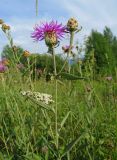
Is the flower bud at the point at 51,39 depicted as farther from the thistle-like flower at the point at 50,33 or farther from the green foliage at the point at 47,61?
the green foliage at the point at 47,61

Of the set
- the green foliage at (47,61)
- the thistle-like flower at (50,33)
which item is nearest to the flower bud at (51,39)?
the thistle-like flower at (50,33)

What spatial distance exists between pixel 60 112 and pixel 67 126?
2.14 feet

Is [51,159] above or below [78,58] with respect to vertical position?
below

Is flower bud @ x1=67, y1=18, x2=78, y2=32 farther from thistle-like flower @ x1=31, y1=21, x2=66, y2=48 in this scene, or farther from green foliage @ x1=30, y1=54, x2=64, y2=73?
green foliage @ x1=30, y1=54, x2=64, y2=73

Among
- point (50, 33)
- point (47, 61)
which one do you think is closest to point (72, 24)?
point (50, 33)

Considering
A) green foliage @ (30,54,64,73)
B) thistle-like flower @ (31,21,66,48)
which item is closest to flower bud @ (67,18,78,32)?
thistle-like flower @ (31,21,66,48)

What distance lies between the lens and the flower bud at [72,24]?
2086 millimetres

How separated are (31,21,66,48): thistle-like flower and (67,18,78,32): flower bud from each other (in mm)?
31

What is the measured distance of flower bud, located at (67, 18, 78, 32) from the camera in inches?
82.1

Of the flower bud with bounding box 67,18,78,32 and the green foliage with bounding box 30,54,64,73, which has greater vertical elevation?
the flower bud with bounding box 67,18,78,32

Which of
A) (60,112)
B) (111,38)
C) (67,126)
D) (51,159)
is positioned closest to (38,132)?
(67,126)

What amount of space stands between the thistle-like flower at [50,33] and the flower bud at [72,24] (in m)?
0.03

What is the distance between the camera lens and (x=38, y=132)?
328 centimetres

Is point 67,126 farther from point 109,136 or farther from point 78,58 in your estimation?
point 78,58
